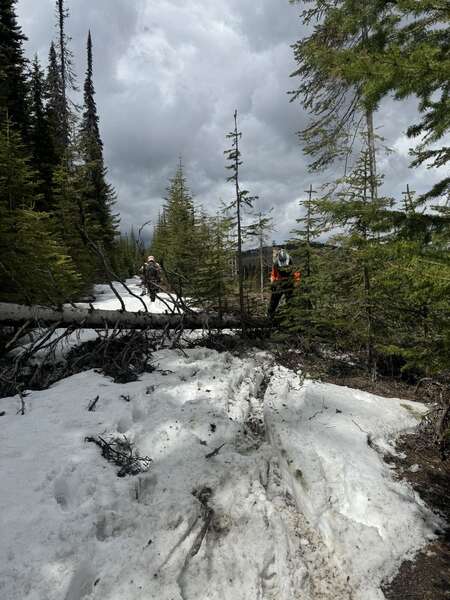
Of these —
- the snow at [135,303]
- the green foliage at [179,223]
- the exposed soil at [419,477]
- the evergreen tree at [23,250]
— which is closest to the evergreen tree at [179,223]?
the green foliage at [179,223]

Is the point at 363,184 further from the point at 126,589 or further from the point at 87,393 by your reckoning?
the point at 126,589

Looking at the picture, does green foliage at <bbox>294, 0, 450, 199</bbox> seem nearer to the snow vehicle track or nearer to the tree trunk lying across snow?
the snow vehicle track

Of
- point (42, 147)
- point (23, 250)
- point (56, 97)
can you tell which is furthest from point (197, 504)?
point (56, 97)

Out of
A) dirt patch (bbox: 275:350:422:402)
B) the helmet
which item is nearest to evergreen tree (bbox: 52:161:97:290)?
the helmet

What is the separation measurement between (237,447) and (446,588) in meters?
2.37

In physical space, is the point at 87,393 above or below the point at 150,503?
above

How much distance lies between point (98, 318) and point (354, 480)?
5.76 metres

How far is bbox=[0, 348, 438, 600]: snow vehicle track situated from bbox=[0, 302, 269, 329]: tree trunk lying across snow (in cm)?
196

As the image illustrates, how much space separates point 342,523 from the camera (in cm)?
312

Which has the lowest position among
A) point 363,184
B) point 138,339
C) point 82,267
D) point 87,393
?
point 87,393

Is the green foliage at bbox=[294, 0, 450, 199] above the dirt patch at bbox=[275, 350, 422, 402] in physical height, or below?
above

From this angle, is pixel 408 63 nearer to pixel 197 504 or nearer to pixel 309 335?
pixel 197 504

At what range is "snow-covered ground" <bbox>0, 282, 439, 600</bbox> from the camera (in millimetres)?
2383

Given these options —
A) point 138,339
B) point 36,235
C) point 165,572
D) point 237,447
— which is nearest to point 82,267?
point 36,235
